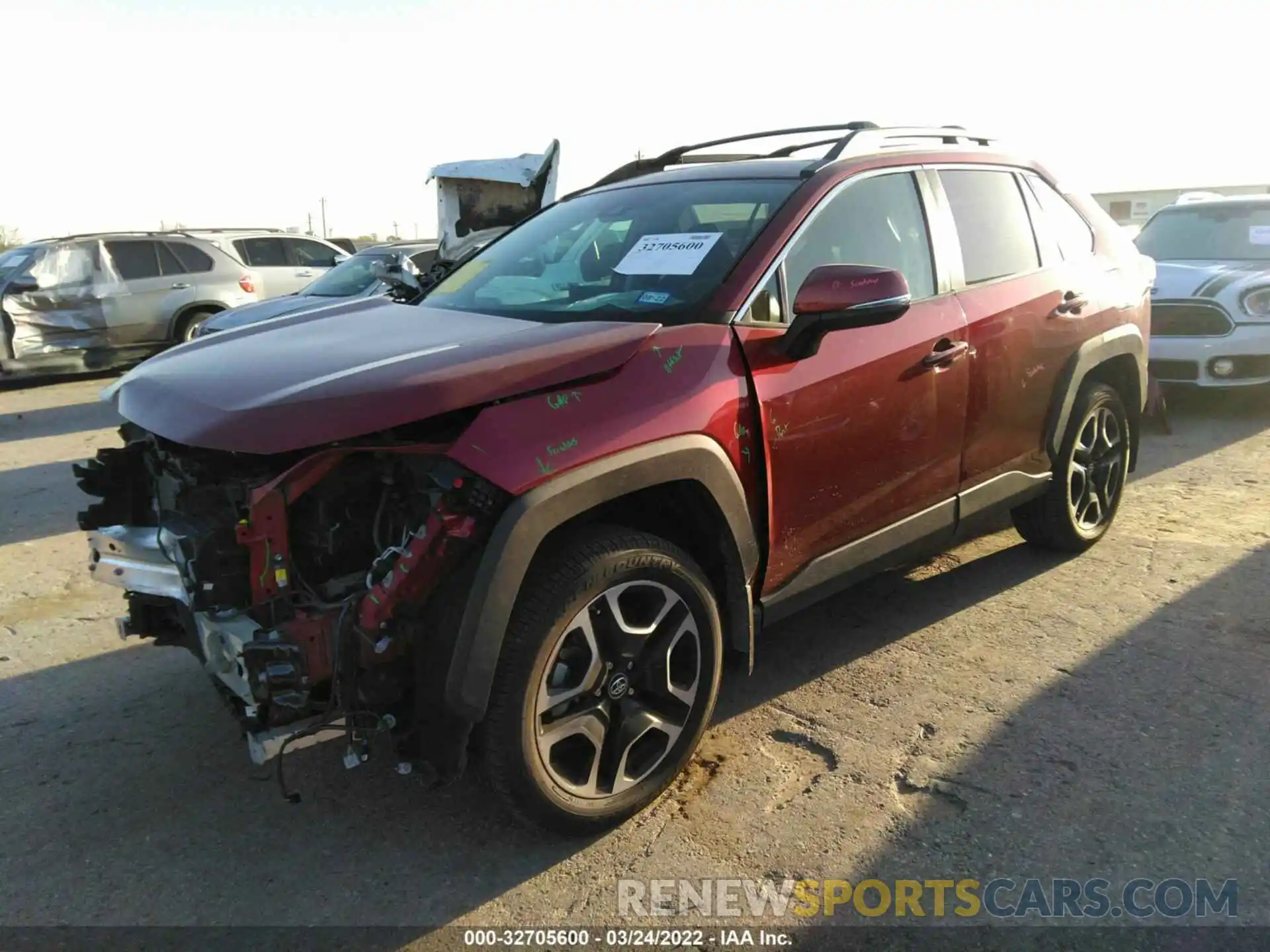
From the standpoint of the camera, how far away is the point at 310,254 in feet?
44.4

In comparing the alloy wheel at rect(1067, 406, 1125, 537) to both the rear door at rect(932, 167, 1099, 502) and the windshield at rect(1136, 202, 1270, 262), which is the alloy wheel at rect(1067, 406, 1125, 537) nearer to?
the rear door at rect(932, 167, 1099, 502)

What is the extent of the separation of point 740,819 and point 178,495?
1.84m

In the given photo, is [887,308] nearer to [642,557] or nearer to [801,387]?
[801,387]

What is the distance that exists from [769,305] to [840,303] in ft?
0.92

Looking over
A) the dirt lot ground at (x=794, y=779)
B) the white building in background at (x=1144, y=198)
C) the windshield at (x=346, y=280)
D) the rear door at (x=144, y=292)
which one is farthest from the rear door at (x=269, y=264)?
the white building in background at (x=1144, y=198)

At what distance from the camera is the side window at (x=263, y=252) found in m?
12.7

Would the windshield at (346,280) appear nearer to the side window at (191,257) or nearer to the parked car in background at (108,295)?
the parked car in background at (108,295)

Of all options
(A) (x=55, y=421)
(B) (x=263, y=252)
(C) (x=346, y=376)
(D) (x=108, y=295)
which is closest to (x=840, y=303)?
(C) (x=346, y=376)

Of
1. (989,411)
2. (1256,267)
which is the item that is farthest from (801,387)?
(1256,267)

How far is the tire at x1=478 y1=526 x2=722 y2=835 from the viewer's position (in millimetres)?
2432

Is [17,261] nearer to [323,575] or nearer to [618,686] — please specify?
[323,575]

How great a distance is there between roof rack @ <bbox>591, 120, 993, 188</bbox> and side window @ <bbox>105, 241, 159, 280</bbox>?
30.5 feet

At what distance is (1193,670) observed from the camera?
3504 mm

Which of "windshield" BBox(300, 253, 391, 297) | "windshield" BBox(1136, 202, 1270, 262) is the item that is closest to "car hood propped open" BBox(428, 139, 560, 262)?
Answer: "windshield" BBox(300, 253, 391, 297)
